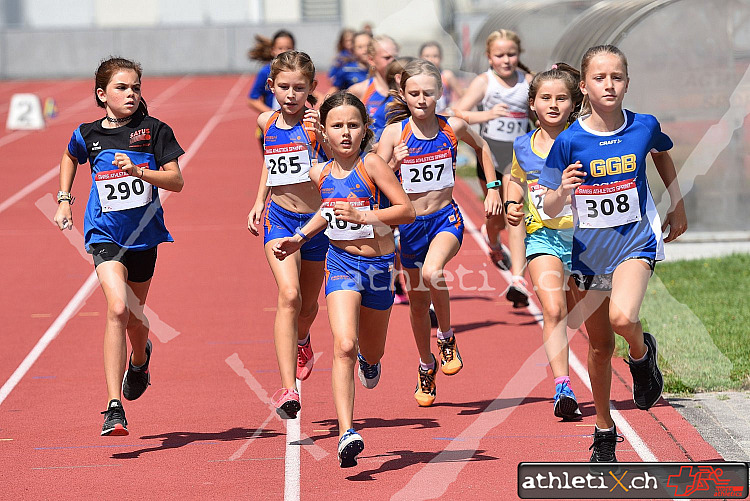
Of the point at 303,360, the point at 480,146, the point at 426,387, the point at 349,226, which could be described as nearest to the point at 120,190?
the point at 349,226

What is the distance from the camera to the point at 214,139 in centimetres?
2614

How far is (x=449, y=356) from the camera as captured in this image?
24.8 feet

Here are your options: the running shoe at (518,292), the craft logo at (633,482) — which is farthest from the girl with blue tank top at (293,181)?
the running shoe at (518,292)

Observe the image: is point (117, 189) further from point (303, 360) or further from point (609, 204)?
point (609, 204)

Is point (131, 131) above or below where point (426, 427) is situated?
above

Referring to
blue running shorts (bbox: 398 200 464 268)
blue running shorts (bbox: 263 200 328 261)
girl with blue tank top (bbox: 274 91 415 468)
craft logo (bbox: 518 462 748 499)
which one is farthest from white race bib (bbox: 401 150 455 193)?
craft logo (bbox: 518 462 748 499)

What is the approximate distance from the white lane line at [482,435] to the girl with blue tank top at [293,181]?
1.08 meters

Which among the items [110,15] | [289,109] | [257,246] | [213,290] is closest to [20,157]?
[257,246]

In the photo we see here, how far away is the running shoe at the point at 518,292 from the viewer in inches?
385

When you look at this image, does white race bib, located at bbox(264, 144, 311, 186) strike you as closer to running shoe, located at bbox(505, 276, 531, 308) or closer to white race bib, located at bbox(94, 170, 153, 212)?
white race bib, located at bbox(94, 170, 153, 212)

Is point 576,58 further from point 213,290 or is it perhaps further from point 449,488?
point 449,488

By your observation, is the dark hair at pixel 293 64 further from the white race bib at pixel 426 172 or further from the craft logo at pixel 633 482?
the craft logo at pixel 633 482

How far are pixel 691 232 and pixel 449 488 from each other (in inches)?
330

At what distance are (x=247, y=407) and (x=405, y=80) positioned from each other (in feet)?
7.23
